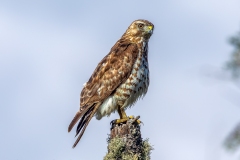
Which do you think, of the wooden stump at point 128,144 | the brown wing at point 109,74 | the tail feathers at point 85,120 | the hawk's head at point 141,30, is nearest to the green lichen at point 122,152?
the wooden stump at point 128,144

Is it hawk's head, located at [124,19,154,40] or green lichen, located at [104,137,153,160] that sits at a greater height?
hawk's head, located at [124,19,154,40]

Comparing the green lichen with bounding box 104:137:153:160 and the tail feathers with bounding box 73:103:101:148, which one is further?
the tail feathers with bounding box 73:103:101:148

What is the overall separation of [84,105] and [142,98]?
3.50 feet

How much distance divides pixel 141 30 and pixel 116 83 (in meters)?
1.43

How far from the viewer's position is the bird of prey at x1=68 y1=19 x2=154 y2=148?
7.93m

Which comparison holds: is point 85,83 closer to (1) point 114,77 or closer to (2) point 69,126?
(1) point 114,77

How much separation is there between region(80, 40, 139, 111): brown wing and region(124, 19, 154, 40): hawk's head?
457 mm

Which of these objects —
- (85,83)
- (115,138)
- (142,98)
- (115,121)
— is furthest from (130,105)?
(115,138)

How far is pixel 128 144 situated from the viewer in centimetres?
531

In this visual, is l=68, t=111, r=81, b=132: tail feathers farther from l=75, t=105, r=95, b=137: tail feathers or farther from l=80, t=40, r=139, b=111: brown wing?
l=80, t=40, r=139, b=111: brown wing

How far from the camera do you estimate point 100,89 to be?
8109 millimetres

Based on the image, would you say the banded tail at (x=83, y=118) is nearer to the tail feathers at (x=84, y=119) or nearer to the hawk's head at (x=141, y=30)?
the tail feathers at (x=84, y=119)

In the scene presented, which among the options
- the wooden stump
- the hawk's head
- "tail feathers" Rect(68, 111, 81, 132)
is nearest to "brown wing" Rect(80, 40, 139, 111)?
"tail feathers" Rect(68, 111, 81, 132)

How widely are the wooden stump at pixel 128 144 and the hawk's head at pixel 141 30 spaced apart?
3458 mm
